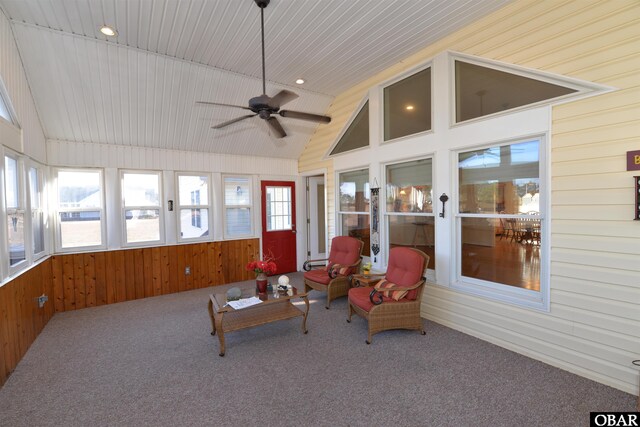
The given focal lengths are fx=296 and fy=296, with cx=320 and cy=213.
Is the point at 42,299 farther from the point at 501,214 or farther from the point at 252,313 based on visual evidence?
the point at 501,214

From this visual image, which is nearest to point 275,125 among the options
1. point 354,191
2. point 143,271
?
point 354,191

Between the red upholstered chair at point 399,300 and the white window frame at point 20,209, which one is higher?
the white window frame at point 20,209

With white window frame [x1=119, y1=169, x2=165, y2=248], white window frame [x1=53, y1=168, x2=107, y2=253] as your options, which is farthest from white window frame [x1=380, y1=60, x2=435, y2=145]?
white window frame [x1=53, y1=168, x2=107, y2=253]

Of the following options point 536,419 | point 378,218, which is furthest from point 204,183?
point 536,419

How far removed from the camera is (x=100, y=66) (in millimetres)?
3791

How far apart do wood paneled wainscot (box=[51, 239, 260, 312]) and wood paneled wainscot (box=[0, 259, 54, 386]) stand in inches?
17.3

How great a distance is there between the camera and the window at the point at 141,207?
17.0ft

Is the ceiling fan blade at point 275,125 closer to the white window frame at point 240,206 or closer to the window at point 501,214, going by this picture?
the window at point 501,214

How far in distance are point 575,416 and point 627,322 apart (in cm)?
93

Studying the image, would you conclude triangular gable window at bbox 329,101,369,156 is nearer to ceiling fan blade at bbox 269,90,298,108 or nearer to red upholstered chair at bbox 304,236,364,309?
red upholstered chair at bbox 304,236,364,309

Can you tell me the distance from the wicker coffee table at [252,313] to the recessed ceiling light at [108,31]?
3.24 m

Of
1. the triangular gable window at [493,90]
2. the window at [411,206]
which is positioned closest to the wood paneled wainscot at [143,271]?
the window at [411,206]

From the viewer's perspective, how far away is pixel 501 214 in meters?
3.27

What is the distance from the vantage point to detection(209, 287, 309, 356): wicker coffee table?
312cm
